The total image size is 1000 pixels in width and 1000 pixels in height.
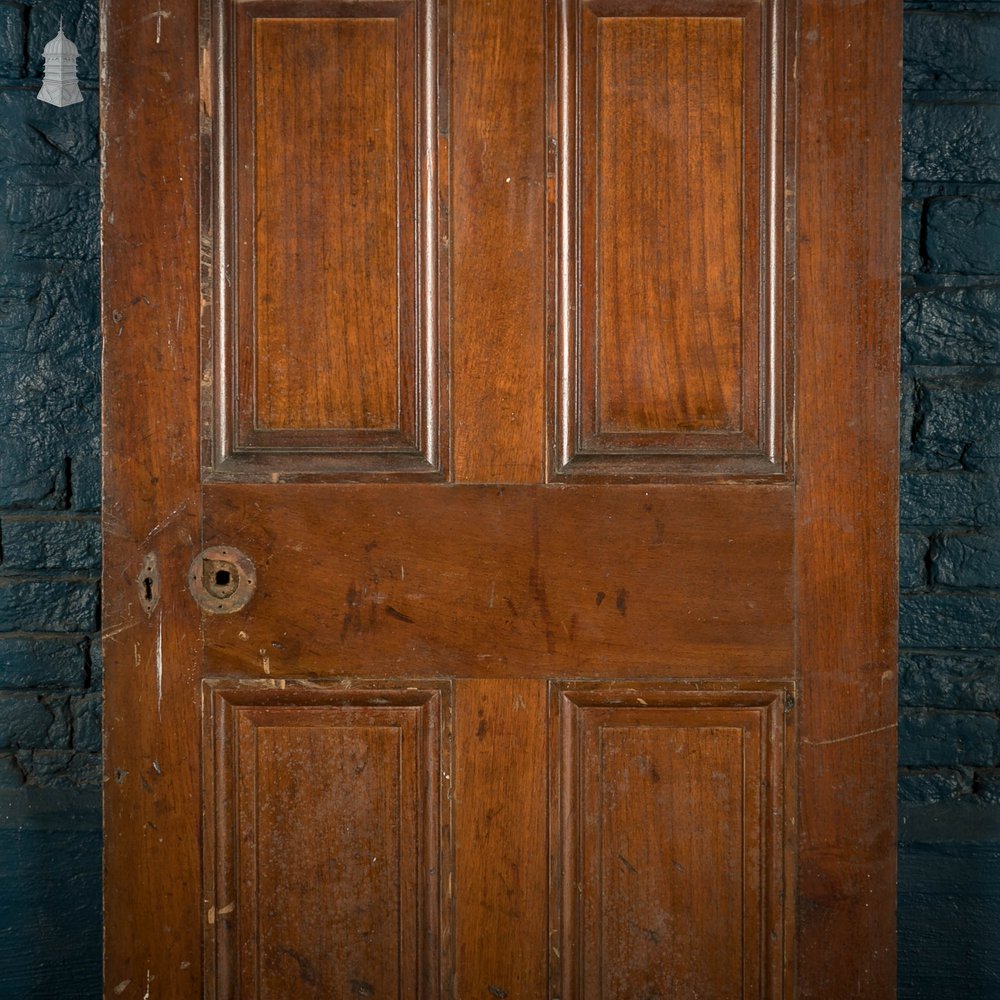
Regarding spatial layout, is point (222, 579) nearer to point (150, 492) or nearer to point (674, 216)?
point (150, 492)

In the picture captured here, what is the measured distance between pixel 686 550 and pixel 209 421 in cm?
57

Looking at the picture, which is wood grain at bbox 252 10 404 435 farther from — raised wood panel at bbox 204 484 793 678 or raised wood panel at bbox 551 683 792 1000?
raised wood panel at bbox 551 683 792 1000

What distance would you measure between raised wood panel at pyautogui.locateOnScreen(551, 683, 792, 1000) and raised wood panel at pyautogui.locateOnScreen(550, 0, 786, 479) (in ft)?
0.91

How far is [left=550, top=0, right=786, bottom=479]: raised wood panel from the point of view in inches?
38.8

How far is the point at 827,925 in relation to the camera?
99 centimetres

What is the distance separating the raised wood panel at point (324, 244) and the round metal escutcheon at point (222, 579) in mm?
93

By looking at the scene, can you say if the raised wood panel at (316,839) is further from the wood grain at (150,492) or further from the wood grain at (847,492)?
the wood grain at (847,492)

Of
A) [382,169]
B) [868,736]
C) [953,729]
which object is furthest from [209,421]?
[953,729]

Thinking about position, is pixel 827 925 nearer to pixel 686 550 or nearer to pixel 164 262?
pixel 686 550

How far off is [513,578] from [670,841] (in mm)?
355

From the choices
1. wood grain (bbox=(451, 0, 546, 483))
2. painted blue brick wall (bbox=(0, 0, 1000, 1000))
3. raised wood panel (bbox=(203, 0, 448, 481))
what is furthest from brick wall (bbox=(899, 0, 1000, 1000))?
raised wood panel (bbox=(203, 0, 448, 481))

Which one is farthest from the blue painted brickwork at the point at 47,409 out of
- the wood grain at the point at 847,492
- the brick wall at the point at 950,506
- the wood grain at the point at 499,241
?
the brick wall at the point at 950,506

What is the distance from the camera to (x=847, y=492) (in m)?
0.99

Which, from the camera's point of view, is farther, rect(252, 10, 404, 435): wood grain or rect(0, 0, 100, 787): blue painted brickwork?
rect(0, 0, 100, 787): blue painted brickwork
